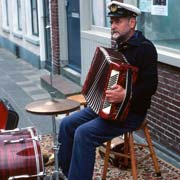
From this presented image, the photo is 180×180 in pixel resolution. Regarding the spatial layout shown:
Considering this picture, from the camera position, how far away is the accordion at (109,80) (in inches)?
143

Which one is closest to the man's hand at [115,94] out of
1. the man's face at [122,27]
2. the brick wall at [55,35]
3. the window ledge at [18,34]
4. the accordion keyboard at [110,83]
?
the accordion keyboard at [110,83]

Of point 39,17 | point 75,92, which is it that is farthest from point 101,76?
point 39,17

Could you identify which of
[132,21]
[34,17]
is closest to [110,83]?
[132,21]

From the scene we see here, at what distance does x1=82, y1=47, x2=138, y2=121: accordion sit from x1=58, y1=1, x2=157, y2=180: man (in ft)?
0.48

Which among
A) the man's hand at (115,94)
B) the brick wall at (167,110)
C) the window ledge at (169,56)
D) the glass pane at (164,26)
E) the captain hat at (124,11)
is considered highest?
the captain hat at (124,11)

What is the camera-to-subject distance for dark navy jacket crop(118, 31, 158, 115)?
3938mm

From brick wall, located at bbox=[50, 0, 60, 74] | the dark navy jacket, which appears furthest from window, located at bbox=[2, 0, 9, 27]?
the dark navy jacket

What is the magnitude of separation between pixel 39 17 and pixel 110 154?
6389 millimetres

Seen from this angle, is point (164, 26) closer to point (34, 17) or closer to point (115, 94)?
point (115, 94)

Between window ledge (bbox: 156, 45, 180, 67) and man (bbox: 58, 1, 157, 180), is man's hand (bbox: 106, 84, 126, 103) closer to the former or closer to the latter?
man (bbox: 58, 1, 157, 180)

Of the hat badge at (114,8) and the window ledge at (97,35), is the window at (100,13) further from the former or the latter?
the hat badge at (114,8)

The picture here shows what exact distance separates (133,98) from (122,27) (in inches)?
24.0

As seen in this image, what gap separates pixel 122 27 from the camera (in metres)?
4.03

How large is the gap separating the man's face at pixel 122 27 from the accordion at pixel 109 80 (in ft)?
0.55
